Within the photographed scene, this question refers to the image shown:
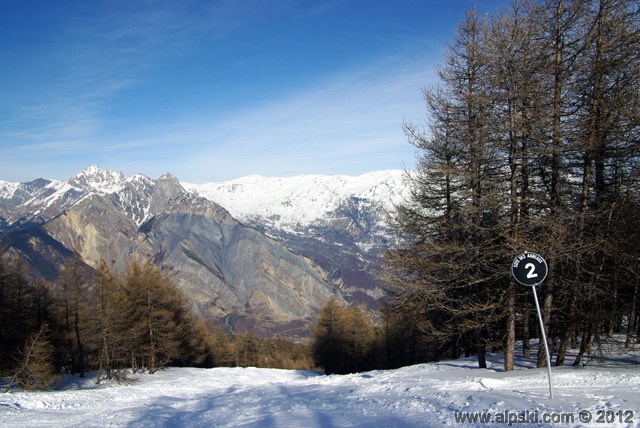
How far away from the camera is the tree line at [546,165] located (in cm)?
1267

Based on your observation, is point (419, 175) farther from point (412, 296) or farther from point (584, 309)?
point (584, 309)

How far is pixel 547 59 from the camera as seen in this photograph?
44.1 feet

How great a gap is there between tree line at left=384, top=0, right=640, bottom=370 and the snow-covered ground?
70.6 inches

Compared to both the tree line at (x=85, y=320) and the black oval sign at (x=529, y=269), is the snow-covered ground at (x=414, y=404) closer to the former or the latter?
the black oval sign at (x=529, y=269)

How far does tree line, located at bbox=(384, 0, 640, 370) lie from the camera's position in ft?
41.6

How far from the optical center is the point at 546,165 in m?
14.3

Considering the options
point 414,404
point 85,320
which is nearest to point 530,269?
point 414,404

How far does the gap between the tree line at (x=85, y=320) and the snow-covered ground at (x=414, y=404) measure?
8917 millimetres

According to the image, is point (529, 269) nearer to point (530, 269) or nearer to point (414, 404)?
point (530, 269)

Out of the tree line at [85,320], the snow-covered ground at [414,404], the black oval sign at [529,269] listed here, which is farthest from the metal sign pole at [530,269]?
the tree line at [85,320]

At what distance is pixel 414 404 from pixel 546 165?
8774 mm

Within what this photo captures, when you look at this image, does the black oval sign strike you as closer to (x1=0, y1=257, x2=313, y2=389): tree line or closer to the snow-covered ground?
the snow-covered ground

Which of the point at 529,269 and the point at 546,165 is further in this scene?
the point at 546,165

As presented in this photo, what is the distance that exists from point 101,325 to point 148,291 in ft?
19.7
